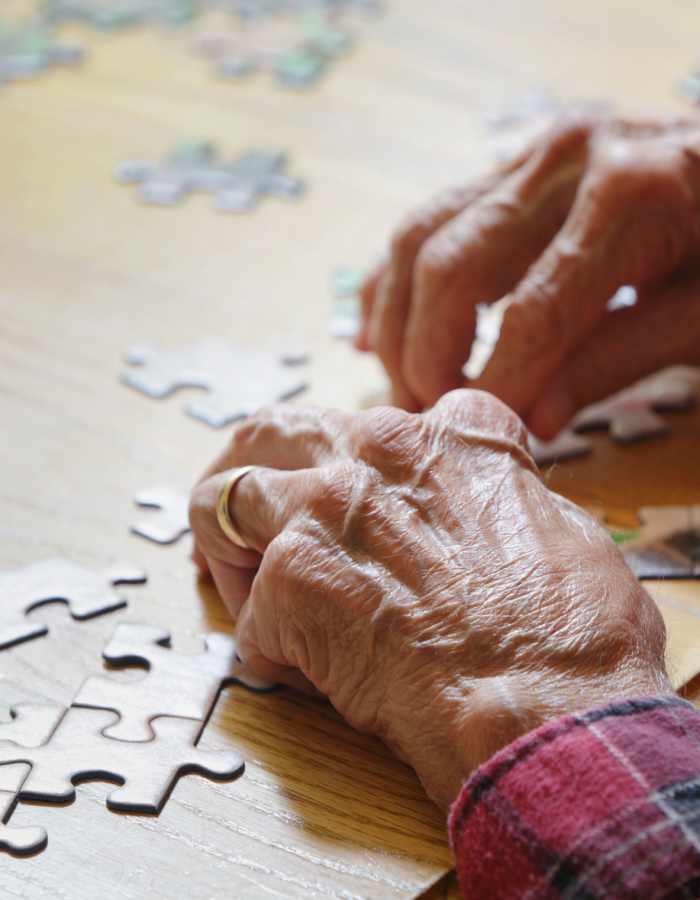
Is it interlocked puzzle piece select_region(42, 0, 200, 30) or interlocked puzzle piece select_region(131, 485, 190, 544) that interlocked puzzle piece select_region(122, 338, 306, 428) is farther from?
interlocked puzzle piece select_region(42, 0, 200, 30)

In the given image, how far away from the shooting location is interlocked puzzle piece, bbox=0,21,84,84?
3006 millimetres

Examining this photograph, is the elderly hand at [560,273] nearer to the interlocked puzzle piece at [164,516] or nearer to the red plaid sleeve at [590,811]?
the interlocked puzzle piece at [164,516]

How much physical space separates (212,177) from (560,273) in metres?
1.07

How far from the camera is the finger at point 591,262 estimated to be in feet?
5.55

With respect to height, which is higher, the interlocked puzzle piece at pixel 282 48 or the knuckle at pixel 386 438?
the knuckle at pixel 386 438

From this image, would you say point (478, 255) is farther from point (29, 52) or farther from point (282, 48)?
point (29, 52)

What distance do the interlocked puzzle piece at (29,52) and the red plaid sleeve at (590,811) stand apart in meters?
2.48

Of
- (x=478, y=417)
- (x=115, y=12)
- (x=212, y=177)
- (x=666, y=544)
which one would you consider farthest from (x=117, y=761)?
(x=115, y=12)

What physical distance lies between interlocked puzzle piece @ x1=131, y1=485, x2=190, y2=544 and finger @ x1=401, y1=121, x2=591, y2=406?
418mm

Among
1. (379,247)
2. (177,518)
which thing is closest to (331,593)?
(177,518)

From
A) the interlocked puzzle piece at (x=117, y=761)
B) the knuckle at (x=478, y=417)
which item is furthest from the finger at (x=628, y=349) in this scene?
the interlocked puzzle piece at (x=117, y=761)

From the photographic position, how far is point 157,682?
1305mm

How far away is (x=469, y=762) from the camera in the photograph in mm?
1087

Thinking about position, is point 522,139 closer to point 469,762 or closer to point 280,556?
point 280,556
